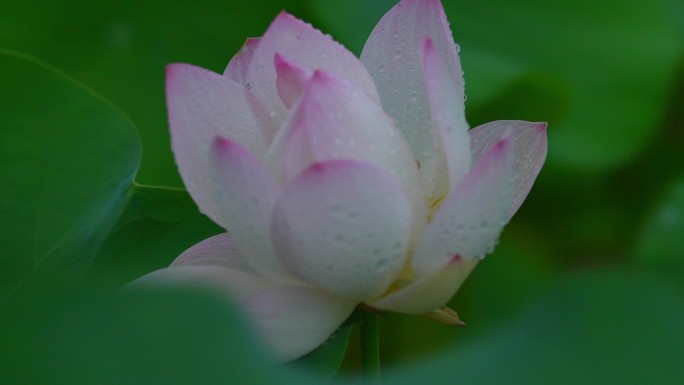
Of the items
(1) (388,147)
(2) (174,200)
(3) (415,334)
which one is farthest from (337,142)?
(3) (415,334)

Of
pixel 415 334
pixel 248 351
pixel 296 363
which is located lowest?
pixel 415 334

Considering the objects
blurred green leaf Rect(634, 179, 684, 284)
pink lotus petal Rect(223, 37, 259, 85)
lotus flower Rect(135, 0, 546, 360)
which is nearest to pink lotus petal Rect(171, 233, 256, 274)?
lotus flower Rect(135, 0, 546, 360)

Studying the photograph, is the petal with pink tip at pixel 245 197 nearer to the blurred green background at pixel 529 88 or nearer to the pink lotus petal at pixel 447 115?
the pink lotus petal at pixel 447 115

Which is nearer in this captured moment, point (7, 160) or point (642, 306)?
point (642, 306)

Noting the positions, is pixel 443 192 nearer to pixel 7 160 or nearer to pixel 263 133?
pixel 263 133

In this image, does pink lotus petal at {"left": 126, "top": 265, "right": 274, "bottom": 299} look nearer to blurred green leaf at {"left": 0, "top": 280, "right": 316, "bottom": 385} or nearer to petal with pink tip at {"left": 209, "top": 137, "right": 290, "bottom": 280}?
petal with pink tip at {"left": 209, "top": 137, "right": 290, "bottom": 280}

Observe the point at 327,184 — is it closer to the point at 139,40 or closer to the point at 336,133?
the point at 336,133

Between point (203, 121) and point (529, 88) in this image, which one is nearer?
point (203, 121)

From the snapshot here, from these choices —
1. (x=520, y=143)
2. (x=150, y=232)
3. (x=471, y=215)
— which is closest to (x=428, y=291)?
(x=471, y=215)
